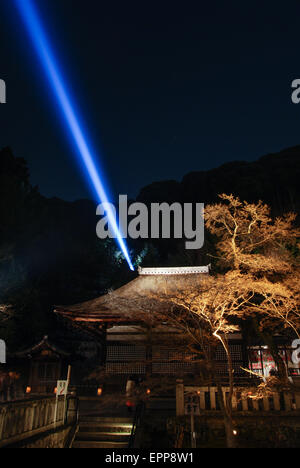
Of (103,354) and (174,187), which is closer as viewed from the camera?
(103,354)

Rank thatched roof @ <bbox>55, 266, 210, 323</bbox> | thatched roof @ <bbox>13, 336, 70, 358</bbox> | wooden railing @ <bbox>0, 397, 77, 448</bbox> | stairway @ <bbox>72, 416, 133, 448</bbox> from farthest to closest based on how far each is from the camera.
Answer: thatched roof @ <bbox>13, 336, 70, 358</bbox>, thatched roof @ <bbox>55, 266, 210, 323</bbox>, stairway @ <bbox>72, 416, 133, 448</bbox>, wooden railing @ <bbox>0, 397, 77, 448</bbox>

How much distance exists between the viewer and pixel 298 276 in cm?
1064

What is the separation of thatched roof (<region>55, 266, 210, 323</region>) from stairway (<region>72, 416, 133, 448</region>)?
3.66m

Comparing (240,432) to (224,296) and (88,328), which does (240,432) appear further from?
(88,328)

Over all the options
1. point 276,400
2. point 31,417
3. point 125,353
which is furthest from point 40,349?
point 276,400

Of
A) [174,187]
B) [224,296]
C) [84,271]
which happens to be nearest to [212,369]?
[224,296]

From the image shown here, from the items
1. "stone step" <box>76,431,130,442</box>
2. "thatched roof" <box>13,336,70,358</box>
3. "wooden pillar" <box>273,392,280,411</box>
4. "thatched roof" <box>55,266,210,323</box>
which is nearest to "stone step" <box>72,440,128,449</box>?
"stone step" <box>76,431,130,442</box>

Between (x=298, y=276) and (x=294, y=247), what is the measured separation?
4301 mm

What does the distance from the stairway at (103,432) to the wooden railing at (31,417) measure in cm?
47

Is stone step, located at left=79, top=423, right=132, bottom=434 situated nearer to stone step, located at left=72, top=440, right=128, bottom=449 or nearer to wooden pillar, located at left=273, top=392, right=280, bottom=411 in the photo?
stone step, located at left=72, top=440, right=128, bottom=449

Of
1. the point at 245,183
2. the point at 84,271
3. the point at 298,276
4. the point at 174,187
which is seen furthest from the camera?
the point at 174,187

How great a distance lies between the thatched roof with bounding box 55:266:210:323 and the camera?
12211mm

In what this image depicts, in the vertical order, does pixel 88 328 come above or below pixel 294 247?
below

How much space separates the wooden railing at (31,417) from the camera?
19.7 ft
